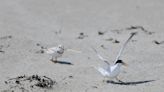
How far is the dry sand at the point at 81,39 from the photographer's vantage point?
921 centimetres

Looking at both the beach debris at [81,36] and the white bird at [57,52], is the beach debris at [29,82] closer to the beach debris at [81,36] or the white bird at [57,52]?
the white bird at [57,52]

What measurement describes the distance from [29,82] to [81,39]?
13.4 feet

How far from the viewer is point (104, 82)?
9008 mm

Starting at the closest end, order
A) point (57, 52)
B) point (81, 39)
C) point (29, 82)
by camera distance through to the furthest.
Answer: point (29, 82) → point (57, 52) → point (81, 39)

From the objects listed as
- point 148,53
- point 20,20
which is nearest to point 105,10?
point 20,20

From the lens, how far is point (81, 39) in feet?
41.4

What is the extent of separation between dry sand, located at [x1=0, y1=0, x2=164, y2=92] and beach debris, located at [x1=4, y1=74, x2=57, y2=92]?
0.26 feet

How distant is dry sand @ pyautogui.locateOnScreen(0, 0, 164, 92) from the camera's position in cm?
921

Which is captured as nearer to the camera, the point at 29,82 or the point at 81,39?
the point at 29,82

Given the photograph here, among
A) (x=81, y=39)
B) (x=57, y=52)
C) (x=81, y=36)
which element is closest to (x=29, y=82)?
(x=57, y=52)

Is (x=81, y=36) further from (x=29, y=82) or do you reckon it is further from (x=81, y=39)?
(x=29, y=82)

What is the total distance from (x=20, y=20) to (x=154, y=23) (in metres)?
3.52

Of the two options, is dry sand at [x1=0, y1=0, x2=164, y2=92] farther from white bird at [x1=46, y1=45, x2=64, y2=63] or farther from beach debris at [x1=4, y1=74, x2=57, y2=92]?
white bird at [x1=46, y1=45, x2=64, y2=63]

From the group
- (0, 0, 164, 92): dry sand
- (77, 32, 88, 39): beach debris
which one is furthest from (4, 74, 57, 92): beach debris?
(77, 32, 88, 39): beach debris
